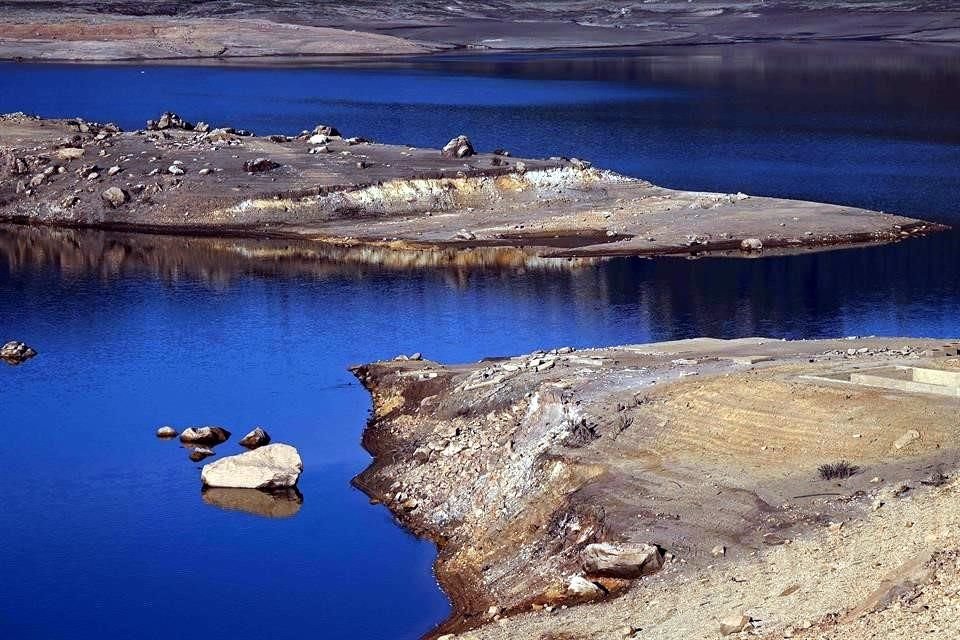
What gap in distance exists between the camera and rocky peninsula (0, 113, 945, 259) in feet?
119

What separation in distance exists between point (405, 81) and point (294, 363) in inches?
1980

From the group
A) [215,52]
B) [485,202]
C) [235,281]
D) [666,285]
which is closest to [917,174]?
[485,202]

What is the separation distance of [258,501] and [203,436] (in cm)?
227

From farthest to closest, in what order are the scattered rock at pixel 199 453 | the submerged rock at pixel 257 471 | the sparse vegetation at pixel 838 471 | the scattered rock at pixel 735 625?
the scattered rock at pixel 199 453, the submerged rock at pixel 257 471, the sparse vegetation at pixel 838 471, the scattered rock at pixel 735 625

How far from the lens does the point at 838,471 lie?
15.4 metres

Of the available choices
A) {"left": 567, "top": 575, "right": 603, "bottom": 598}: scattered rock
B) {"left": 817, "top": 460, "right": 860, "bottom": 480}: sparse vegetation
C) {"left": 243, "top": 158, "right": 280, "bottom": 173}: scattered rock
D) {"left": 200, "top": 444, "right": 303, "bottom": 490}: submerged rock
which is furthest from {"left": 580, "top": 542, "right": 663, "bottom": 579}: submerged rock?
{"left": 243, "top": 158, "right": 280, "bottom": 173}: scattered rock

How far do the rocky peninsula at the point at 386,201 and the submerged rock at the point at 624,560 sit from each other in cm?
2006

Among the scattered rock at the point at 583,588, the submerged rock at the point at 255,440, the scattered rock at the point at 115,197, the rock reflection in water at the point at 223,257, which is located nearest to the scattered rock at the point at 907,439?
the scattered rock at the point at 583,588

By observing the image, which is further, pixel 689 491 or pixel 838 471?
pixel 689 491

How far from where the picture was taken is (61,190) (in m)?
40.4

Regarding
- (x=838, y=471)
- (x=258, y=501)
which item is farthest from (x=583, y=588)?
(x=258, y=501)

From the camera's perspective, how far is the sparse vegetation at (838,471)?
15.3m

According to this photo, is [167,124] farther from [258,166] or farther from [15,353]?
[15,353]

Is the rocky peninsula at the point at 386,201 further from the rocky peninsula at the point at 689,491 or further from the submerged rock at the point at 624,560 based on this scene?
the submerged rock at the point at 624,560
